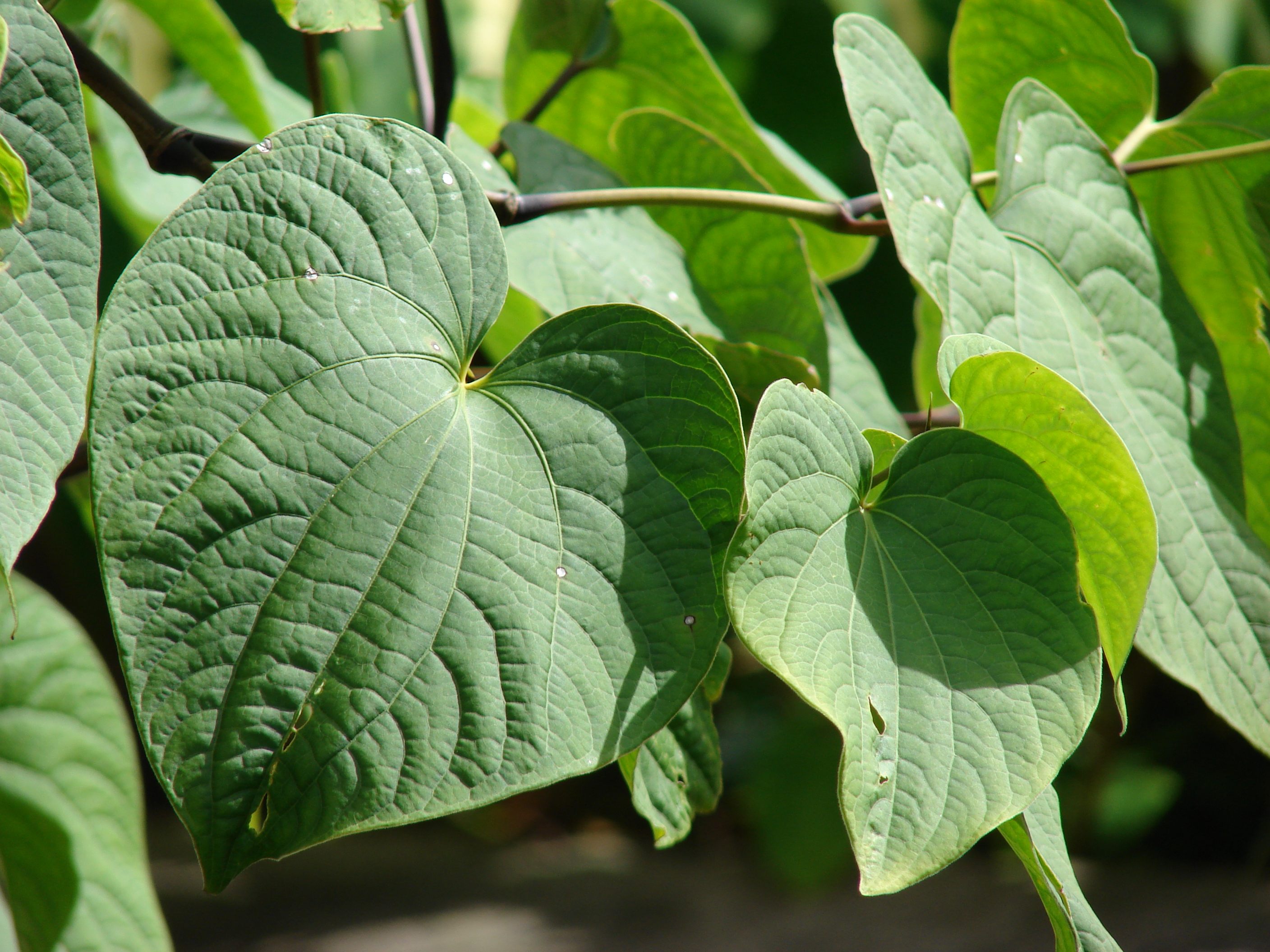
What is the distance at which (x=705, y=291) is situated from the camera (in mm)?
618

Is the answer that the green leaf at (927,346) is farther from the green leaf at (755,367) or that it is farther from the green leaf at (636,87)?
the green leaf at (755,367)

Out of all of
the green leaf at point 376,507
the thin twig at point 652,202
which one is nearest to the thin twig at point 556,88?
the thin twig at point 652,202

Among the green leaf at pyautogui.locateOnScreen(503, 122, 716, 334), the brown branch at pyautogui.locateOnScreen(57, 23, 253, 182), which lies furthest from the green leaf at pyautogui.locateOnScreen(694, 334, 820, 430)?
the brown branch at pyautogui.locateOnScreen(57, 23, 253, 182)

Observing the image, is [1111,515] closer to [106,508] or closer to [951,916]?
[106,508]

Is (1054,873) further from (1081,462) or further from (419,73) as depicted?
(419,73)

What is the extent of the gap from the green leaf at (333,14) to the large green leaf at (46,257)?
10 centimetres

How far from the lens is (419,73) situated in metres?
0.59

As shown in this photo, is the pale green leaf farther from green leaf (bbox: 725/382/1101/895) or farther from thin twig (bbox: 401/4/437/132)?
thin twig (bbox: 401/4/437/132)

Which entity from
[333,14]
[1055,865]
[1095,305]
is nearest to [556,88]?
[333,14]

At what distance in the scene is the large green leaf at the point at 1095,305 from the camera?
1.56 ft

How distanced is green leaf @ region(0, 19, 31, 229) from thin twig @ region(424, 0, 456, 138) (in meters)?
0.26

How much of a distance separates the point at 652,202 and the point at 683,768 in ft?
0.97

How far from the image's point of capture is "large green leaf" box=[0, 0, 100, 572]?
1.11 feet

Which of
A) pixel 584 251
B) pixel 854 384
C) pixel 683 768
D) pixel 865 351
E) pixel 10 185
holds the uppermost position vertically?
pixel 10 185
